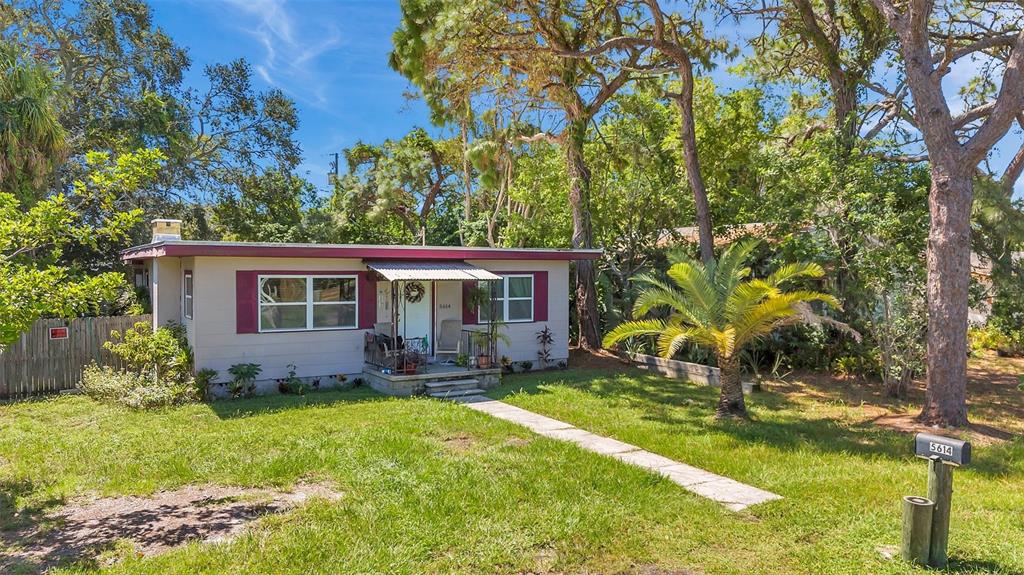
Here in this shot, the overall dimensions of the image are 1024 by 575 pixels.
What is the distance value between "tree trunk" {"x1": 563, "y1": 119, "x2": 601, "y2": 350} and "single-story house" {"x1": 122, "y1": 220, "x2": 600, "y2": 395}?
7.50 ft

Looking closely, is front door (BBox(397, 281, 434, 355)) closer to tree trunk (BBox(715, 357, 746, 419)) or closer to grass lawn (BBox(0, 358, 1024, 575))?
grass lawn (BBox(0, 358, 1024, 575))

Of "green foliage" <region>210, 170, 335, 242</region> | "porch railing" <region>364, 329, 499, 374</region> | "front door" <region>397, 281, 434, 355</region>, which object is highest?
"green foliage" <region>210, 170, 335, 242</region>

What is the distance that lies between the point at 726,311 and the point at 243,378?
26.1 feet

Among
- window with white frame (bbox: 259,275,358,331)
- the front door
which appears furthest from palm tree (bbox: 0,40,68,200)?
the front door

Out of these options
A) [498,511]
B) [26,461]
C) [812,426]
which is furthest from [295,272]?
[812,426]

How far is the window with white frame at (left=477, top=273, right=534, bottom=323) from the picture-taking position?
44.4 ft

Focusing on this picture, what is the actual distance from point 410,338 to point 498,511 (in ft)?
24.7

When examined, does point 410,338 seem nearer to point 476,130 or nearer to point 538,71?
point 538,71

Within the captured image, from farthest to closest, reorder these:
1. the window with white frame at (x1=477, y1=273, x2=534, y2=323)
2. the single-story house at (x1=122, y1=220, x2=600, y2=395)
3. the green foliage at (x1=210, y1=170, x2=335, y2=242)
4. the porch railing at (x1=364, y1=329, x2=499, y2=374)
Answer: the green foliage at (x1=210, y1=170, x2=335, y2=242), the window with white frame at (x1=477, y1=273, x2=534, y2=323), the porch railing at (x1=364, y1=329, x2=499, y2=374), the single-story house at (x1=122, y1=220, x2=600, y2=395)

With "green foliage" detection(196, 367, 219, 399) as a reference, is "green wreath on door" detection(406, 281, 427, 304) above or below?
above

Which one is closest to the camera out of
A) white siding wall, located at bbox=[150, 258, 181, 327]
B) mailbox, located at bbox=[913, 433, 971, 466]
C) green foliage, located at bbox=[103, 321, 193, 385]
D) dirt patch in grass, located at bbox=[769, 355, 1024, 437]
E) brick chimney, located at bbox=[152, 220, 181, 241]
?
mailbox, located at bbox=[913, 433, 971, 466]

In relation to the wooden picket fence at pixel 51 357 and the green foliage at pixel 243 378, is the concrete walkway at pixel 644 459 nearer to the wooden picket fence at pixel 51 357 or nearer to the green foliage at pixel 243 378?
the green foliage at pixel 243 378

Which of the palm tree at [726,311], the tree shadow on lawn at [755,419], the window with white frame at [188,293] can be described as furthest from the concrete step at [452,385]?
the window with white frame at [188,293]

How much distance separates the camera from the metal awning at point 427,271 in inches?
442
